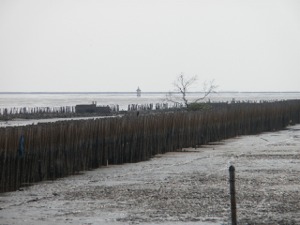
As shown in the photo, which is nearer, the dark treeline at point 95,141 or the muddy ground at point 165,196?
the muddy ground at point 165,196

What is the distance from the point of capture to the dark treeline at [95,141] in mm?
16875

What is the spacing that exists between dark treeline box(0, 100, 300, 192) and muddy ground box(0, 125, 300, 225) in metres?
0.47

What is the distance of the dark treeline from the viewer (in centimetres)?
1688

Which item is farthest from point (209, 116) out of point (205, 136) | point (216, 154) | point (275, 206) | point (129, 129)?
point (275, 206)

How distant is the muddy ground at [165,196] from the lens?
12367 mm

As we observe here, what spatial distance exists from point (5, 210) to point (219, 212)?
4198 mm

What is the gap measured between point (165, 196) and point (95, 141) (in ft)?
23.0

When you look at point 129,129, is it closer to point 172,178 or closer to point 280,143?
point 172,178

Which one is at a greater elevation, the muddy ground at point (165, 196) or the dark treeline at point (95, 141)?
the dark treeline at point (95, 141)

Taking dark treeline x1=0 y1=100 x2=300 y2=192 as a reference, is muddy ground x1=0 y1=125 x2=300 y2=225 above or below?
below

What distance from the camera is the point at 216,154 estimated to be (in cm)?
2638

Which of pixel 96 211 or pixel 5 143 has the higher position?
pixel 5 143

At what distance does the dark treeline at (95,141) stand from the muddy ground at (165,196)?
466mm

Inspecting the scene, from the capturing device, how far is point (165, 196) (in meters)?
14.9
